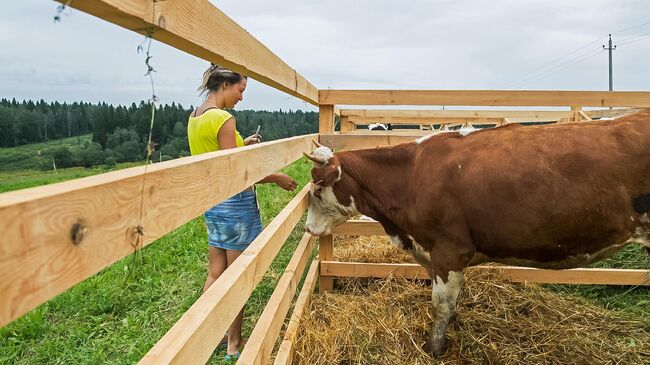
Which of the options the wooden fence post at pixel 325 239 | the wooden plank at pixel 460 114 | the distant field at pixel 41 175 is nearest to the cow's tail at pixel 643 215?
the wooden fence post at pixel 325 239

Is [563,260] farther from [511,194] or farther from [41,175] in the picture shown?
[41,175]

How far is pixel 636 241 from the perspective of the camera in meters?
3.08

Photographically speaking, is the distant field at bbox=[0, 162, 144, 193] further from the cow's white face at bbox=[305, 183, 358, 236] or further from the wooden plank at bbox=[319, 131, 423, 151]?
the wooden plank at bbox=[319, 131, 423, 151]

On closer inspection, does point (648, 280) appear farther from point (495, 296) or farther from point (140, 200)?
point (140, 200)

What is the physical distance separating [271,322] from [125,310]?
2.63 meters

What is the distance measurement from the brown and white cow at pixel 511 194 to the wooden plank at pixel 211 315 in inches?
65.5

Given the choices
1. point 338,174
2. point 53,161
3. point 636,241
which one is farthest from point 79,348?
point 636,241

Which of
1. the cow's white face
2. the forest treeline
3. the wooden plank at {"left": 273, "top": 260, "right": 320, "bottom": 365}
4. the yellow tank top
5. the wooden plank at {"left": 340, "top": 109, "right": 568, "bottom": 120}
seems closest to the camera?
the forest treeline

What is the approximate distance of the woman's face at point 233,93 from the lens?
11.5 ft

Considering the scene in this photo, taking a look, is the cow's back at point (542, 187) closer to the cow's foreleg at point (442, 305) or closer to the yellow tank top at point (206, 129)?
the cow's foreleg at point (442, 305)

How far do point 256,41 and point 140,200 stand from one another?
4.04ft

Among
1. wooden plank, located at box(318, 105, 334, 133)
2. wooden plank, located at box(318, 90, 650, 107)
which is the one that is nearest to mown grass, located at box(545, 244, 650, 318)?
wooden plank, located at box(318, 90, 650, 107)

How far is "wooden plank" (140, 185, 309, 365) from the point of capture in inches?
46.2

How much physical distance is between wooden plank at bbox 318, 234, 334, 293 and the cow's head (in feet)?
1.75
